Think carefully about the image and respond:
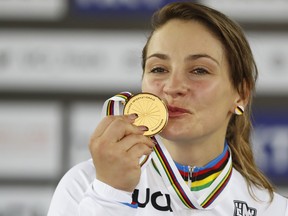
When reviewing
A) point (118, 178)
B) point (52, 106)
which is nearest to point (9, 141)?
point (52, 106)

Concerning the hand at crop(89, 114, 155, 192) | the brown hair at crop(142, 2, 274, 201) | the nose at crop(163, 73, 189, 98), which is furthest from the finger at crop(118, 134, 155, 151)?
the brown hair at crop(142, 2, 274, 201)

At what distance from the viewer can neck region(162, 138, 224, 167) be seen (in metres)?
1.61

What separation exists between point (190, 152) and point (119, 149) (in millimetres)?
360

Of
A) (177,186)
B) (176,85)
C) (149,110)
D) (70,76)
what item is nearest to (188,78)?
(176,85)

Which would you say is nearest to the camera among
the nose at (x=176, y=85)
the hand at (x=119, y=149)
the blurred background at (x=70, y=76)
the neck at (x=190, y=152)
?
the hand at (x=119, y=149)

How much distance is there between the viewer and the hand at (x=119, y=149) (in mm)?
1309

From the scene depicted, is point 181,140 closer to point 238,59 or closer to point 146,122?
point 146,122

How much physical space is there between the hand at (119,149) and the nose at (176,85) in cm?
17

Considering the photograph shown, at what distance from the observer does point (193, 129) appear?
1529 mm

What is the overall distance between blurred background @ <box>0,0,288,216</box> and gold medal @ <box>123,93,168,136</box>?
136cm

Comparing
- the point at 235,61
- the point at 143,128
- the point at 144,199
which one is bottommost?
the point at 144,199

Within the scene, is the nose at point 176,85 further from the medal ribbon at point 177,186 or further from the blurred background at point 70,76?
the blurred background at point 70,76

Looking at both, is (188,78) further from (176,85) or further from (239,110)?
(239,110)

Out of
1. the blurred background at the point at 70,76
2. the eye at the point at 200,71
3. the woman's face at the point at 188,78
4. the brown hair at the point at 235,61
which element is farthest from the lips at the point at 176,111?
the blurred background at the point at 70,76
